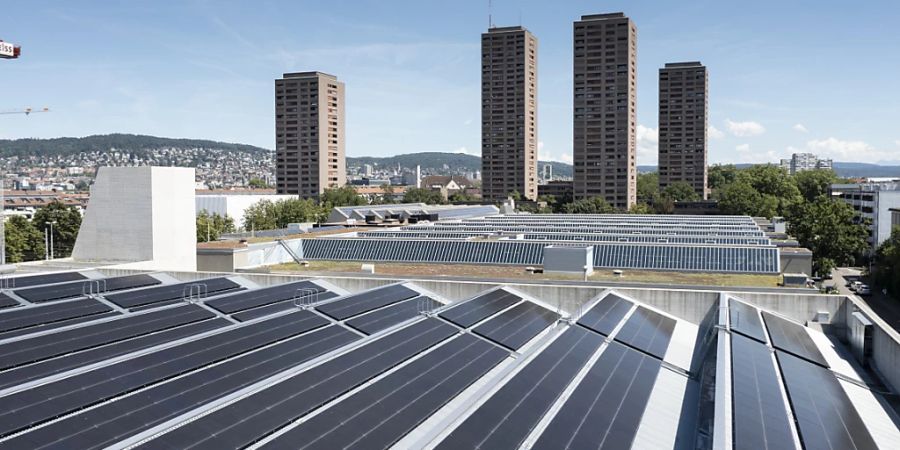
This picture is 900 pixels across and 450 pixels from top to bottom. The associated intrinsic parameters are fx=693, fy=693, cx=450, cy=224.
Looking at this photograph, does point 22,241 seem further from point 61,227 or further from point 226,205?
point 226,205

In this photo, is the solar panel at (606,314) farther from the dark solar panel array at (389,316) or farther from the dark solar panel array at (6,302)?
the dark solar panel array at (6,302)

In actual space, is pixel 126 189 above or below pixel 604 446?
above

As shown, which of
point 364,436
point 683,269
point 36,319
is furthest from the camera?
point 683,269

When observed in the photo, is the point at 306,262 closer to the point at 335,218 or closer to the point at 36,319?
the point at 36,319

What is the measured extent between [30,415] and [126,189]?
33890mm

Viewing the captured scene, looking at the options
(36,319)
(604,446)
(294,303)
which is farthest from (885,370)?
(36,319)

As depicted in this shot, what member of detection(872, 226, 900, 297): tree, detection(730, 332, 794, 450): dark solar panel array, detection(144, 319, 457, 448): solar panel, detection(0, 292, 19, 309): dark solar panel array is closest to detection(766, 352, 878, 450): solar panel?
detection(730, 332, 794, 450): dark solar panel array

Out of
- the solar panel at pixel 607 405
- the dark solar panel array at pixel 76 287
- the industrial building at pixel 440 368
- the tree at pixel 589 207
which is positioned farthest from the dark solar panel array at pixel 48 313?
the tree at pixel 589 207

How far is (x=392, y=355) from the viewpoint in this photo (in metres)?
22.0

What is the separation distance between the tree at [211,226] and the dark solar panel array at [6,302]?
59242 millimetres

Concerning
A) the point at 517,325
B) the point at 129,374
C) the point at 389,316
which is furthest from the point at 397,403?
the point at 389,316

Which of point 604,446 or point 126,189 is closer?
point 604,446

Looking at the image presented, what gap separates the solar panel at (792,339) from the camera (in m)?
25.6

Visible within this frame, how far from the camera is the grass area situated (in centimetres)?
4517
